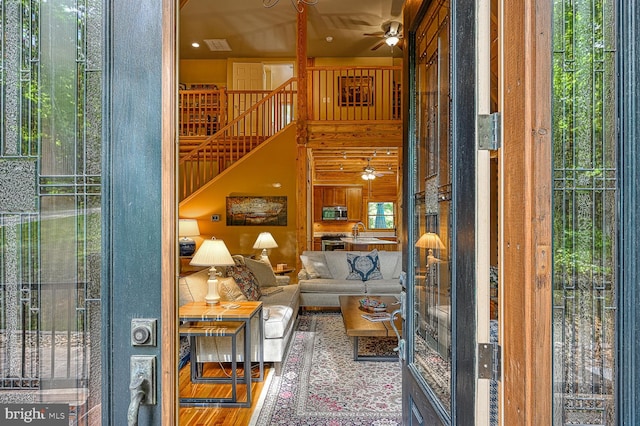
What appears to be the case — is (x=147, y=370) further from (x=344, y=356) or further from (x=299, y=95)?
(x=299, y=95)

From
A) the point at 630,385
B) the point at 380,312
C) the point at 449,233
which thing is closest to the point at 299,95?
the point at 380,312

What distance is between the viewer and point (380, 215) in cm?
1176

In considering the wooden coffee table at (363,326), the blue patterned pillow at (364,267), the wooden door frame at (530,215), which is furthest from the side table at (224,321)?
the blue patterned pillow at (364,267)

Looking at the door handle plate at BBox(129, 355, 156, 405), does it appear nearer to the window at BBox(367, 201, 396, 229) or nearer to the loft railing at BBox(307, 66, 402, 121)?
the loft railing at BBox(307, 66, 402, 121)

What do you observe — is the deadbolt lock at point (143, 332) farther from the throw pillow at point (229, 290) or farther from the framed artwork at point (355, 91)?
the framed artwork at point (355, 91)

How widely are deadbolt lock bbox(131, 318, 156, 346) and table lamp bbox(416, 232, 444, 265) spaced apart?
0.94m

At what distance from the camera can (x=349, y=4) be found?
21.8ft

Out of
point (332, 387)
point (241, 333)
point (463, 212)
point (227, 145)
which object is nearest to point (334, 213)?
point (227, 145)

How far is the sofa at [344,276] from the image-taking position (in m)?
5.53

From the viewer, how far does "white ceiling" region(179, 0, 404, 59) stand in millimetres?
6754

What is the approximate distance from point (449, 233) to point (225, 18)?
291 inches

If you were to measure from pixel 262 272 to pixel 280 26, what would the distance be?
5.16 meters

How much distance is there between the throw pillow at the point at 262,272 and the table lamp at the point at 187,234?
Result: 7.64 ft

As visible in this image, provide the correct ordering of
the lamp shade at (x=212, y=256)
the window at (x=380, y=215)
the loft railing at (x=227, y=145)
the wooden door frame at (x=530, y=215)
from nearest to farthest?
the wooden door frame at (x=530, y=215) → the lamp shade at (x=212, y=256) → the loft railing at (x=227, y=145) → the window at (x=380, y=215)
